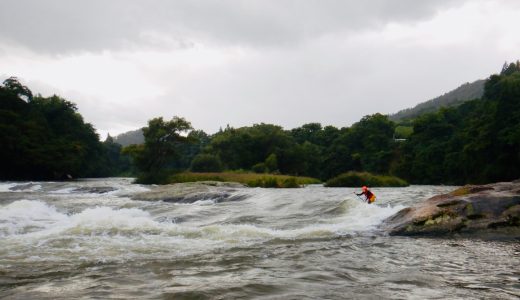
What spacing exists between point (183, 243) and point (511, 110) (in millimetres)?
49643

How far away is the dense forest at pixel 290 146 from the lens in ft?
164

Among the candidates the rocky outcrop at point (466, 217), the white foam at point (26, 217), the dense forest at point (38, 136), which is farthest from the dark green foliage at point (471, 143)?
the dense forest at point (38, 136)

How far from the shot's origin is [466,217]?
442 inches

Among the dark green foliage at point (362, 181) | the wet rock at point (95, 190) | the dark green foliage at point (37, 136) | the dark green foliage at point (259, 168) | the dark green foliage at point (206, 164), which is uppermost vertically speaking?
the dark green foliage at point (37, 136)

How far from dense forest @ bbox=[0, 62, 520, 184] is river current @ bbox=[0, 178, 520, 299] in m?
40.6

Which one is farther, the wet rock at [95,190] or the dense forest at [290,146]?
the dense forest at [290,146]

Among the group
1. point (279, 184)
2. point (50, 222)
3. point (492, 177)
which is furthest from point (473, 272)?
point (492, 177)

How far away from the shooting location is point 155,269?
6.76 meters

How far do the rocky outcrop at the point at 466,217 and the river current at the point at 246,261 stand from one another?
0.87 m

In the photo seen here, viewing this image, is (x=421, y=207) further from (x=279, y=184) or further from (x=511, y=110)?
(x=511, y=110)

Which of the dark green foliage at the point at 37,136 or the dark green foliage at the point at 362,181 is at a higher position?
the dark green foliage at the point at 37,136

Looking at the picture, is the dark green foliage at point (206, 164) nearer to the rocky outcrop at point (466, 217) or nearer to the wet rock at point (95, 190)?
→ the wet rock at point (95, 190)

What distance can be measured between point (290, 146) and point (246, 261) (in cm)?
6764

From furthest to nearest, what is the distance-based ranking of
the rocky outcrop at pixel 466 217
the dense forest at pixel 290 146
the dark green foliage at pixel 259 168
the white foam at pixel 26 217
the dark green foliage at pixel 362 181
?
the dark green foliage at pixel 259 168
the dense forest at pixel 290 146
the dark green foliage at pixel 362 181
the white foam at pixel 26 217
the rocky outcrop at pixel 466 217
